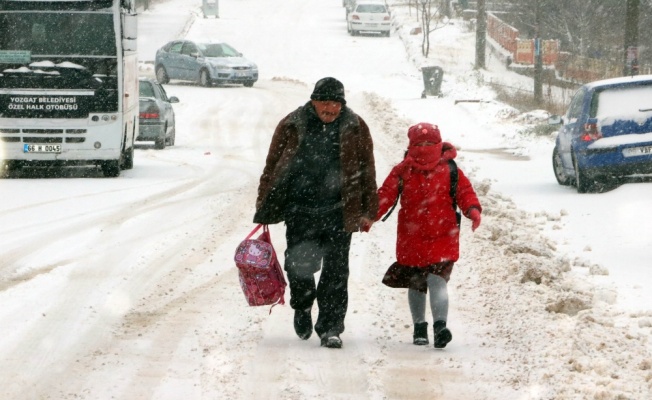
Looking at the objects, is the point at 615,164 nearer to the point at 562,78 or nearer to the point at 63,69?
the point at 63,69

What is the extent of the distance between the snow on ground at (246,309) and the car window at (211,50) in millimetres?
21051

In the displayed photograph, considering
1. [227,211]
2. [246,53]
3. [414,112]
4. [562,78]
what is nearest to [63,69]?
[227,211]

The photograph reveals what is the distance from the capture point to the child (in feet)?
24.7

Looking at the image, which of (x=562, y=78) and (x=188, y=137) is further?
(x=562, y=78)

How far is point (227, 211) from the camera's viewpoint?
1483cm

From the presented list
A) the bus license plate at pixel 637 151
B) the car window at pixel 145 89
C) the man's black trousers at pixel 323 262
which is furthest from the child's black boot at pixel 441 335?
the car window at pixel 145 89

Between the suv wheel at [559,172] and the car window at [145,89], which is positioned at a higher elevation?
the car window at [145,89]

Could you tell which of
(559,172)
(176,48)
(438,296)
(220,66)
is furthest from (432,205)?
(176,48)

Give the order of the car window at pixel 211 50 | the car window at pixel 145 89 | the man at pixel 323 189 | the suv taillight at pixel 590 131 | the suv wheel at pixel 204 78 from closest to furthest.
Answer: the man at pixel 323 189 → the suv taillight at pixel 590 131 → the car window at pixel 145 89 → the suv wheel at pixel 204 78 → the car window at pixel 211 50

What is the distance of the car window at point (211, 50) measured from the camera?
41.3 meters

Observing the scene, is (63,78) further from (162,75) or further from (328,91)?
(162,75)

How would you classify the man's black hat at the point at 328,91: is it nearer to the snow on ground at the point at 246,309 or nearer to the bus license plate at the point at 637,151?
the snow on ground at the point at 246,309

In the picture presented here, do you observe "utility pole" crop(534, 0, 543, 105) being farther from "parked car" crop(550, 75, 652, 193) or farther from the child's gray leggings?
the child's gray leggings

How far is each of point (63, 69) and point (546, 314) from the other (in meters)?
12.2
